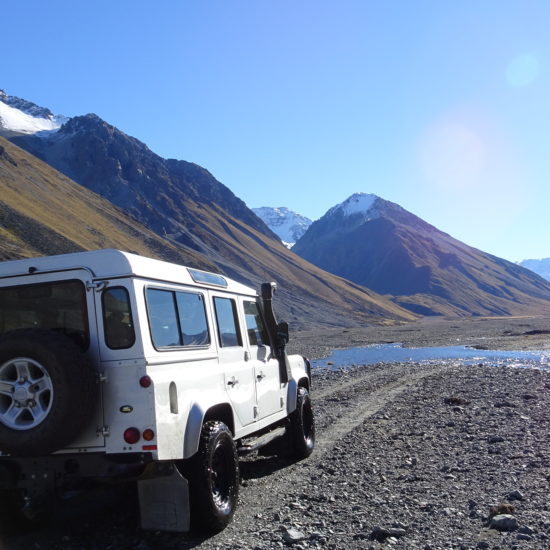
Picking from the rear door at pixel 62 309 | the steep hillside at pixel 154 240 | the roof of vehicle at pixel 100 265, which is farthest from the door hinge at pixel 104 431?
the steep hillside at pixel 154 240

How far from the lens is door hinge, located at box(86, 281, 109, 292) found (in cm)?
614

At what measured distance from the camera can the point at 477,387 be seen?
22.3m

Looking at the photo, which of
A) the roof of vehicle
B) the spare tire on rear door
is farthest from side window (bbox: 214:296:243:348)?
the spare tire on rear door

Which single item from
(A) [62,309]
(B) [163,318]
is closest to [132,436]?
(B) [163,318]

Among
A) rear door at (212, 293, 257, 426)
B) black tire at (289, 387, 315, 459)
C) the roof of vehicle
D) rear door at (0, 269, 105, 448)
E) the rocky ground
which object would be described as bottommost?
the rocky ground

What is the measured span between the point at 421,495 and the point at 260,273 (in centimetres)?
14191

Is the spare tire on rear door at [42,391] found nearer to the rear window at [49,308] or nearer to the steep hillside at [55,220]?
the rear window at [49,308]

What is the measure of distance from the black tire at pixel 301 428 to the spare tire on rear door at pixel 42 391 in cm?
515

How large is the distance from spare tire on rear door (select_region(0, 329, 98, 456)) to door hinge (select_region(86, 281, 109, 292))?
61cm

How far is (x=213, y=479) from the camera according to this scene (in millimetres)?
6789

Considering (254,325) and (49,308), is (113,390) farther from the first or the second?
(254,325)

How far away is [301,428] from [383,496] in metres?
2.37

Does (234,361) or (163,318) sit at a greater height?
(163,318)

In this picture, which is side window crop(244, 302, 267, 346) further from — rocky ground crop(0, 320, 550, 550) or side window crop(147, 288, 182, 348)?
side window crop(147, 288, 182, 348)
